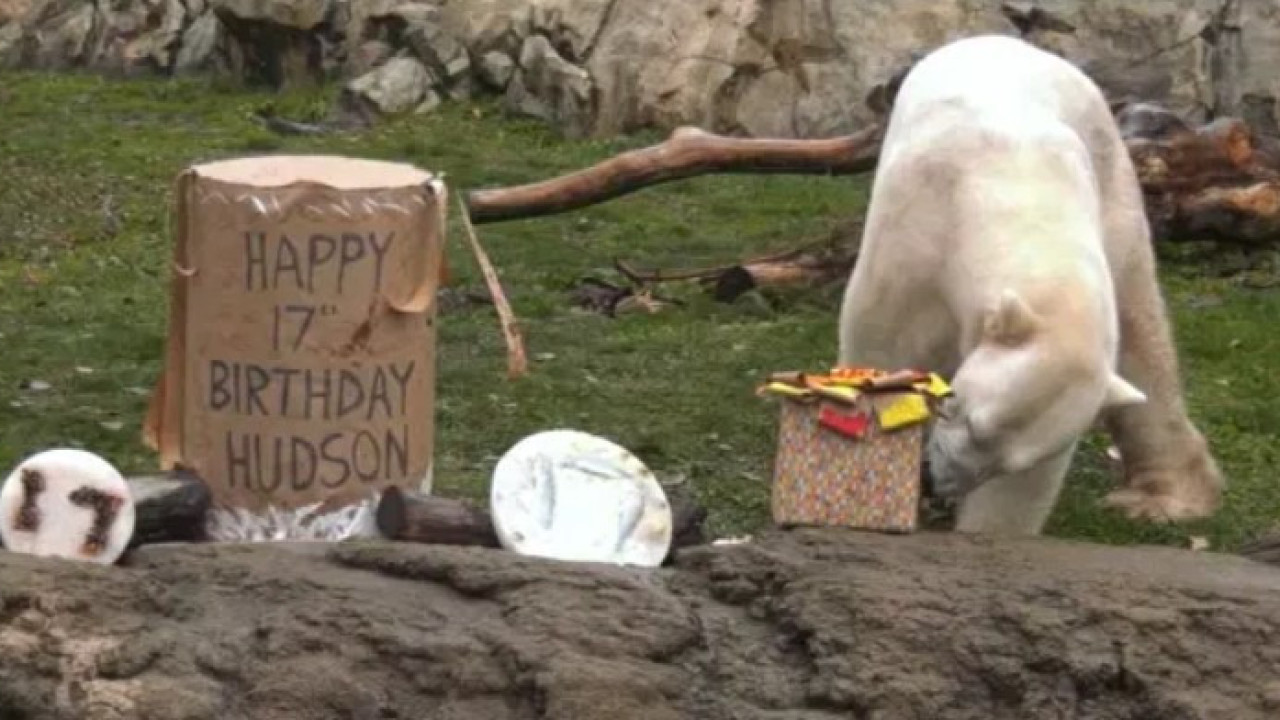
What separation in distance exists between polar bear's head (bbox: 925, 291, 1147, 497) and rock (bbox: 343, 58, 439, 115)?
11966 mm

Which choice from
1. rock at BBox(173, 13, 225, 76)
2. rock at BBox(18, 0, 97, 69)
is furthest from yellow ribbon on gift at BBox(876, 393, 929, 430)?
rock at BBox(18, 0, 97, 69)

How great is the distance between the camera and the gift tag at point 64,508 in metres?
4.73

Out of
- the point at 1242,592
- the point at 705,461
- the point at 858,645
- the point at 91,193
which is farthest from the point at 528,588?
the point at 91,193

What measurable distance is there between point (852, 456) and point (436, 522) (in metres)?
0.86

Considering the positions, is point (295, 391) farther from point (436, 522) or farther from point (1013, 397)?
point (1013, 397)

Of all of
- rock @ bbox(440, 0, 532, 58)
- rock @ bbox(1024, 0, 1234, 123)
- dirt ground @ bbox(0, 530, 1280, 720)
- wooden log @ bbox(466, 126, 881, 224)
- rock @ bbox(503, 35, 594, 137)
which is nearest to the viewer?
dirt ground @ bbox(0, 530, 1280, 720)

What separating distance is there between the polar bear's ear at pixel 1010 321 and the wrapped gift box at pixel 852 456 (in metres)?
0.86

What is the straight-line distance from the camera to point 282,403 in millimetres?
5297

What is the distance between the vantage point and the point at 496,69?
706 inches

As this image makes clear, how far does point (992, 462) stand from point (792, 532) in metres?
1.22

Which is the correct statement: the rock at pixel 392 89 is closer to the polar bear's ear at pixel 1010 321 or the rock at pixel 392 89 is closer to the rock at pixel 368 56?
Answer: the rock at pixel 368 56

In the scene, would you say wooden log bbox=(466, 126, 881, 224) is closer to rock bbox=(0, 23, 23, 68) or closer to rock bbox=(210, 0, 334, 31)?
rock bbox=(210, 0, 334, 31)

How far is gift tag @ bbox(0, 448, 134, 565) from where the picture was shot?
4.73m

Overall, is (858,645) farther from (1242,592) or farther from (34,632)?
(34,632)
